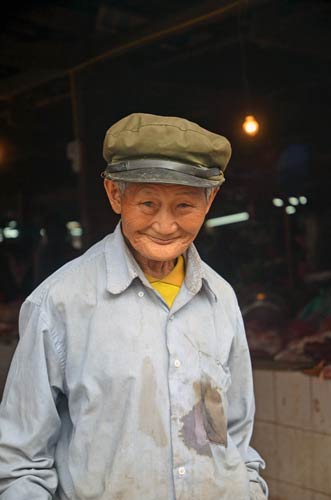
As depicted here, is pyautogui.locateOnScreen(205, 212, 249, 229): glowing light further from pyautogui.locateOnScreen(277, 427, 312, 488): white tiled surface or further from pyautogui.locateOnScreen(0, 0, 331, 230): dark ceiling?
pyautogui.locateOnScreen(277, 427, 312, 488): white tiled surface

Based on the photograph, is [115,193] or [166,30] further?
[166,30]

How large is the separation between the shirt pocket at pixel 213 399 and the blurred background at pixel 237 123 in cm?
312

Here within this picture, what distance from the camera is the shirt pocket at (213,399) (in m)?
2.16

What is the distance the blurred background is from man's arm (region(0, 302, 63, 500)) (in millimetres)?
3403

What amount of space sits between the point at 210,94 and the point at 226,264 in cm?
203

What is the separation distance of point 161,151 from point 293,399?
142 inches

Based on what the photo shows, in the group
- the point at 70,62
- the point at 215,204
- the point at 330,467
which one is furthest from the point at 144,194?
the point at 215,204

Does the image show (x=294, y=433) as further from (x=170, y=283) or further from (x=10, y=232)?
(x=10, y=232)

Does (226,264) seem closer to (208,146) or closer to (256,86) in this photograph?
(256,86)

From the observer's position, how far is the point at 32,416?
6.76 feet

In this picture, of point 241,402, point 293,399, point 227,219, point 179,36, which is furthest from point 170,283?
point 227,219

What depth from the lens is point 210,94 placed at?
8.54m

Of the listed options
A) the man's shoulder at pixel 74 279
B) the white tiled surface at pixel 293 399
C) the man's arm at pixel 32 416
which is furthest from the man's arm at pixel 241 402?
the white tiled surface at pixel 293 399

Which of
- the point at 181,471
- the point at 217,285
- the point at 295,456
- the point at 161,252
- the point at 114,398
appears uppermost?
the point at 161,252
